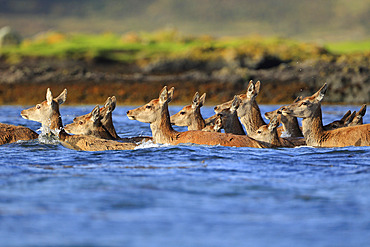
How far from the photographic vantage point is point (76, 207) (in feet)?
31.2

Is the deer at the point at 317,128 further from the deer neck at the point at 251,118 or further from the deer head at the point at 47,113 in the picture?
the deer head at the point at 47,113

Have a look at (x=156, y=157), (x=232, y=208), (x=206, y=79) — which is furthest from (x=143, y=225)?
(x=206, y=79)

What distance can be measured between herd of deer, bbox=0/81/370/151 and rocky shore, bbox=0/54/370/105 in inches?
1333

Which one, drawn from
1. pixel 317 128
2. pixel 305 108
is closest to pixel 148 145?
pixel 305 108

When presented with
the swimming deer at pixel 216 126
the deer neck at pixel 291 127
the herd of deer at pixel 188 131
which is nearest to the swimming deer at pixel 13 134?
the herd of deer at pixel 188 131

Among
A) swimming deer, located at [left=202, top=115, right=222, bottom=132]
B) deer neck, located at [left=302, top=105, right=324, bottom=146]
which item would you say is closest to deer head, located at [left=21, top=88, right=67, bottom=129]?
swimming deer, located at [left=202, top=115, right=222, bottom=132]

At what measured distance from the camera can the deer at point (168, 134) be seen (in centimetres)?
1577

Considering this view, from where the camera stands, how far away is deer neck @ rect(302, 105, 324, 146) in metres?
17.3

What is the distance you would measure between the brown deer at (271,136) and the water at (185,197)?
1000mm

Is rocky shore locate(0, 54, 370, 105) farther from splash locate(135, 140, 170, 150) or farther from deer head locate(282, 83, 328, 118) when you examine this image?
splash locate(135, 140, 170, 150)

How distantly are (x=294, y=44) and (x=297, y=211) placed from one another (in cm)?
6572

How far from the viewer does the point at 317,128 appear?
57.3 ft

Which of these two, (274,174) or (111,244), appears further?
(274,174)

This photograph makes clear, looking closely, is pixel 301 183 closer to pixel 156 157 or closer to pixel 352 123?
pixel 156 157
